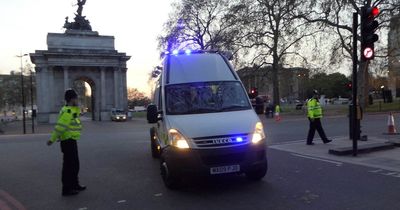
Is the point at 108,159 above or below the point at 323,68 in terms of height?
below

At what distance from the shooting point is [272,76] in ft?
182

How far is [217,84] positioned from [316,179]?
2741mm

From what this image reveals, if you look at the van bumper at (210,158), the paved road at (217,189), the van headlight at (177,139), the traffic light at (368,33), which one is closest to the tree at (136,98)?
the traffic light at (368,33)

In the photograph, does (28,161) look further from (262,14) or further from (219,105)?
(262,14)

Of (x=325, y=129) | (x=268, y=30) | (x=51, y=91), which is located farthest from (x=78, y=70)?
(x=325, y=129)

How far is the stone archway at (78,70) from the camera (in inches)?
2485

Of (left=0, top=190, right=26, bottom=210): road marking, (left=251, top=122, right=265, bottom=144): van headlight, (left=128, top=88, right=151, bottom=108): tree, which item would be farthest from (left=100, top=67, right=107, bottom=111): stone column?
(left=128, top=88, right=151, bottom=108): tree

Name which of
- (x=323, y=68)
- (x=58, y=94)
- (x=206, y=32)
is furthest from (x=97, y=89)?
(x=323, y=68)

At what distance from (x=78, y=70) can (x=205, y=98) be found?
5873 cm

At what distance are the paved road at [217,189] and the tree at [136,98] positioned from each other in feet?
471

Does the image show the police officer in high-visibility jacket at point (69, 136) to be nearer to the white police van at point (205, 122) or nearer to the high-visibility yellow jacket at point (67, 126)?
the high-visibility yellow jacket at point (67, 126)

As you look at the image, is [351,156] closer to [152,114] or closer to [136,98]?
[152,114]

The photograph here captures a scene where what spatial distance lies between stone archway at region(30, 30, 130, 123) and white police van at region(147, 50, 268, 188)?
182ft

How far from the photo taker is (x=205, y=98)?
930cm
